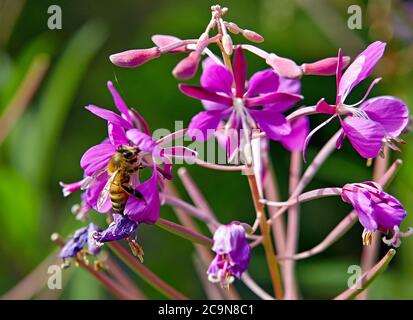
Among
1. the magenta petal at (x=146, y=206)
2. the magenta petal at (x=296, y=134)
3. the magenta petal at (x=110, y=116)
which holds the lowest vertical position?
the magenta petal at (x=146, y=206)

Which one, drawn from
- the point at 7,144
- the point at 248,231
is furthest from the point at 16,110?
the point at 248,231

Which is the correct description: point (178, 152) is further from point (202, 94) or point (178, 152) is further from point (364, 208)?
point (364, 208)

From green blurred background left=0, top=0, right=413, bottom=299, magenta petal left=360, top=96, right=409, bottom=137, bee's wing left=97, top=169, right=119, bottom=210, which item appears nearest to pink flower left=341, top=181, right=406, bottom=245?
magenta petal left=360, top=96, right=409, bottom=137

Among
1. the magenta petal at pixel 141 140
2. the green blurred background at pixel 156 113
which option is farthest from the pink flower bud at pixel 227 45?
the green blurred background at pixel 156 113

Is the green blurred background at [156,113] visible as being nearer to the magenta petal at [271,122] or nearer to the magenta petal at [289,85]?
the magenta petal at [289,85]

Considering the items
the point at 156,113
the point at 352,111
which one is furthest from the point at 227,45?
the point at 156,113
